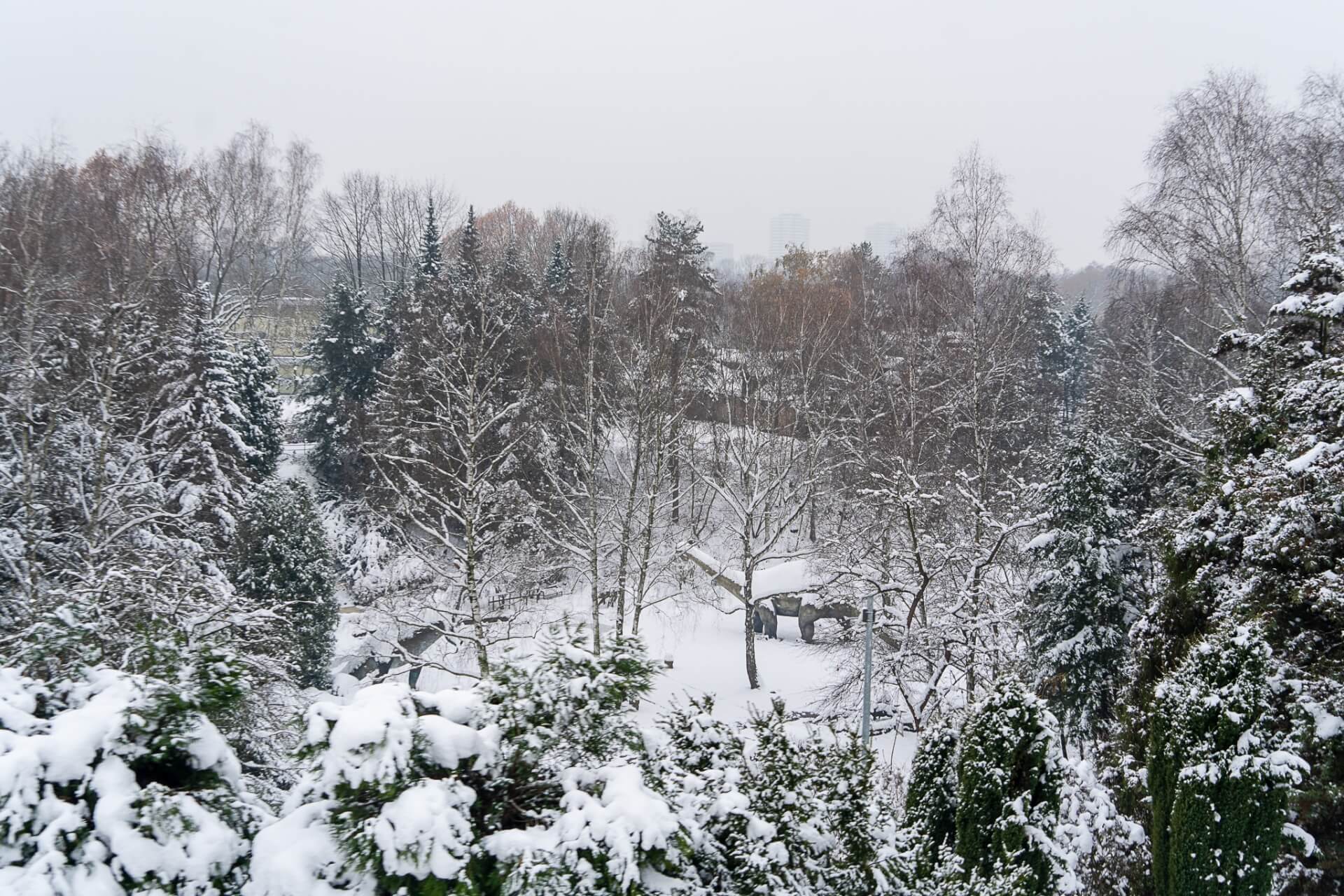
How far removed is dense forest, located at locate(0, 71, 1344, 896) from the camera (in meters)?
2.66

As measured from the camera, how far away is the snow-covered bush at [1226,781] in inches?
190

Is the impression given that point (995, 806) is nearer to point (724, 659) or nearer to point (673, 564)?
point (673, 564)

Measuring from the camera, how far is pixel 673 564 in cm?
1697

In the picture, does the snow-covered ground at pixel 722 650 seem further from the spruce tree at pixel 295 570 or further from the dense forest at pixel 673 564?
the spruce tree at pixel 295 570

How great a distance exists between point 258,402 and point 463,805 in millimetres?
24432

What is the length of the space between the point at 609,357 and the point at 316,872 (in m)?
15.8

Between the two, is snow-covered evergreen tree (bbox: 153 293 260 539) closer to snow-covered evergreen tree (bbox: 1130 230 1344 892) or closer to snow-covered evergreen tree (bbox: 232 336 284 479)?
snow-covered evergreen tree (bbox: 232 336 284 479)

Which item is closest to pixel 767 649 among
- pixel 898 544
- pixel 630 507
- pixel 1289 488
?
pixel 898 544

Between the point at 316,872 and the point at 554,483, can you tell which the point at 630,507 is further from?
the point at 316,872

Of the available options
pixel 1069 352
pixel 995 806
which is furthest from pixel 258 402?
pixel 1069 352

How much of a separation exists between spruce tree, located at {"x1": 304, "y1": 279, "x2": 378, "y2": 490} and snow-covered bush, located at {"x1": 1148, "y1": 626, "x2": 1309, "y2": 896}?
22404mm

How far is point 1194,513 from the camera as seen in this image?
831 centimetres

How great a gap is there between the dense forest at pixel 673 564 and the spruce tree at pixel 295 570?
0.36 ft

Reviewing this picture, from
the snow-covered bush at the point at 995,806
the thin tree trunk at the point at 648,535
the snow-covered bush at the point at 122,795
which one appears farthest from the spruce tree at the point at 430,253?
the snow-covered bush at the point at 122,795
